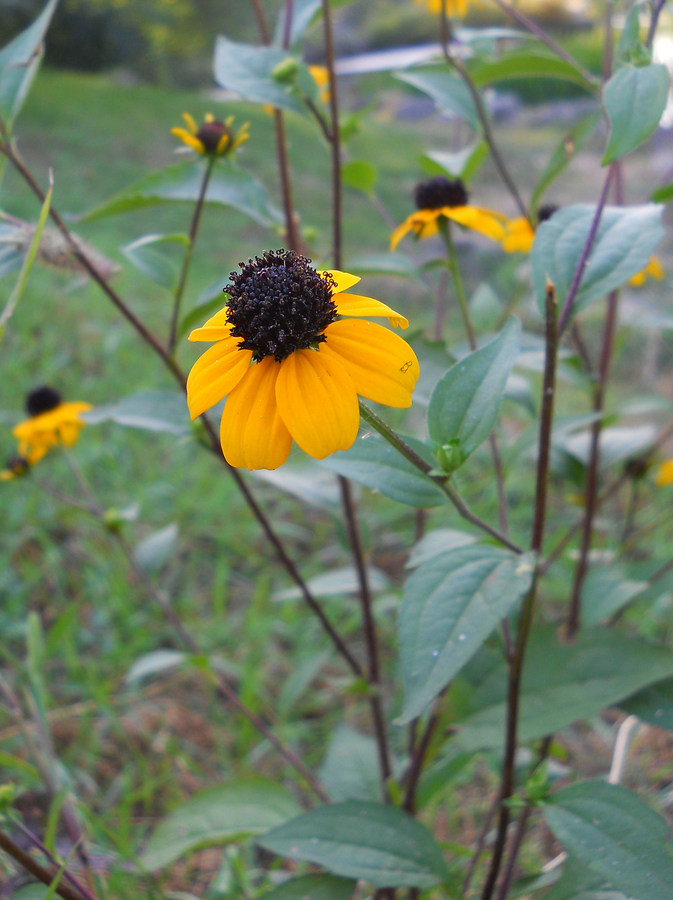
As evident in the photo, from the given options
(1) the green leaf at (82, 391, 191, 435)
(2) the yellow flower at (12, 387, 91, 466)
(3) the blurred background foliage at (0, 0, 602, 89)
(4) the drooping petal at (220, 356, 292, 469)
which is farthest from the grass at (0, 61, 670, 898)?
(3) the blurred background foliage at (0, 0, 602, 89)

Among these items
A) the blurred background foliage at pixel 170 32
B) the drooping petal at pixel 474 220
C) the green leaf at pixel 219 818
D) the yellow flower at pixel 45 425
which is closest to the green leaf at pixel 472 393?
the drooping petal at pixel 474 220

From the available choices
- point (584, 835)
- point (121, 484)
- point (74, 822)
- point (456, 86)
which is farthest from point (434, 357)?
point (121, 484)

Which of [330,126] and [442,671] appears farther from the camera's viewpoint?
[330,126]

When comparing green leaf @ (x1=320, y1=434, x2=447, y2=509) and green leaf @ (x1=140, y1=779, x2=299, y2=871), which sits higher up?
green leaf @ (x1=320, y1=434, x2=447, y2=509)

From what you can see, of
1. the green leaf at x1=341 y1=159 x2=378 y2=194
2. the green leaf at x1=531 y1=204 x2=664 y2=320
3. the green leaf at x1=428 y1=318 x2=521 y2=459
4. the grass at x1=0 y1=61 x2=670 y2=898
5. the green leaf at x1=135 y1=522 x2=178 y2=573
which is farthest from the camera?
the grass at x1=0 y1=61 x2=670 y2=898

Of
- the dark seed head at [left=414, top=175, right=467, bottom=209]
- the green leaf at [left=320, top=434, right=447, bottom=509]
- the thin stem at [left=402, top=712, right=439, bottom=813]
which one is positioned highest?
the dark seed head at [left=414, top=175, right=467, bottom=209]

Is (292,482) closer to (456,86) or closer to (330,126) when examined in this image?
(330,126)

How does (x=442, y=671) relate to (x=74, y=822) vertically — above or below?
above

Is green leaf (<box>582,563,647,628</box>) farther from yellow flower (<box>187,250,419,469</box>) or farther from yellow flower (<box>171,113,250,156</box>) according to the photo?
yellow flower (<box>171,113,250,156</box>)
